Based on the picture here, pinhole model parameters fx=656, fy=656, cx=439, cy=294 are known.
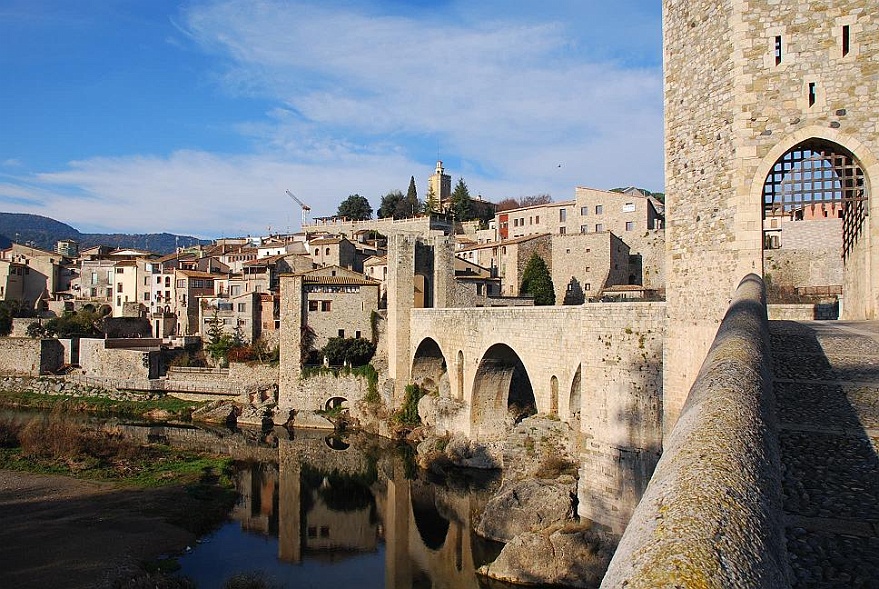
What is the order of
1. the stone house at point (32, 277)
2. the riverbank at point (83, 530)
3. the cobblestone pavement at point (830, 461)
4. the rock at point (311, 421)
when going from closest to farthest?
the cobblestone pavement at point (830, 461)
the riverbank at point (83, 530)
the rock at point (311, 421)
the stone house at point (32, 277)

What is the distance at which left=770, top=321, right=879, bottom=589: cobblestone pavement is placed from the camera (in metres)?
2.63

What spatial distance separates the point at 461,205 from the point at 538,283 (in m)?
31.5

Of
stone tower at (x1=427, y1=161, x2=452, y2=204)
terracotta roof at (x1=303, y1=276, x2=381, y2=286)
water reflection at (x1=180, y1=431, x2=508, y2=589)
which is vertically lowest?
water reflection at (x1=180, y1=431, x2=508, y2=589)

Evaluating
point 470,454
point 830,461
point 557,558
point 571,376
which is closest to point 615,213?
point 470,454

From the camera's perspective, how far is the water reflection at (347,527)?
1634 centimetres

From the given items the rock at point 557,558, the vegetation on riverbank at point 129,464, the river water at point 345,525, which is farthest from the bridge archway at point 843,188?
the vegetation on riverbank at point 129,464

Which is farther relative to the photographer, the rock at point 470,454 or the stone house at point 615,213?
the stone house at point 615,213

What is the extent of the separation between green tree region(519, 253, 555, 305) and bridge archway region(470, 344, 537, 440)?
48.7 feet

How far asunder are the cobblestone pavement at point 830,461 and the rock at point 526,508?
10776 millimetres

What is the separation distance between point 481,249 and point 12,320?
35186mm

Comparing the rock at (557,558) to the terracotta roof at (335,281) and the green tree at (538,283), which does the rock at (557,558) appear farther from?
the green tree at (538,283)

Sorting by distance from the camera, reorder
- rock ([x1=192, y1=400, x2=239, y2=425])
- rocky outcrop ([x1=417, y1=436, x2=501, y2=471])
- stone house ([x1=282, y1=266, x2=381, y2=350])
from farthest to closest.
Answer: stone house ([x1=282, y1=266, x2=381, y2=350]) → rock ([x1=192, y1=400, x2=239, y2=425]) → rocky outcrop ([x1=417, y1=436, x2=501, y2=471])

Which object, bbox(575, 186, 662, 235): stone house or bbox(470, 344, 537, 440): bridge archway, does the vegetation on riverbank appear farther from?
bbox(575, 186, 662, 235): stone house

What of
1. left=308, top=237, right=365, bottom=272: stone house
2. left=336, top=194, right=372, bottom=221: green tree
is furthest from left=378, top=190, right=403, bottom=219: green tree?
left=308, top=237, right=365, bottom=272: stone house
